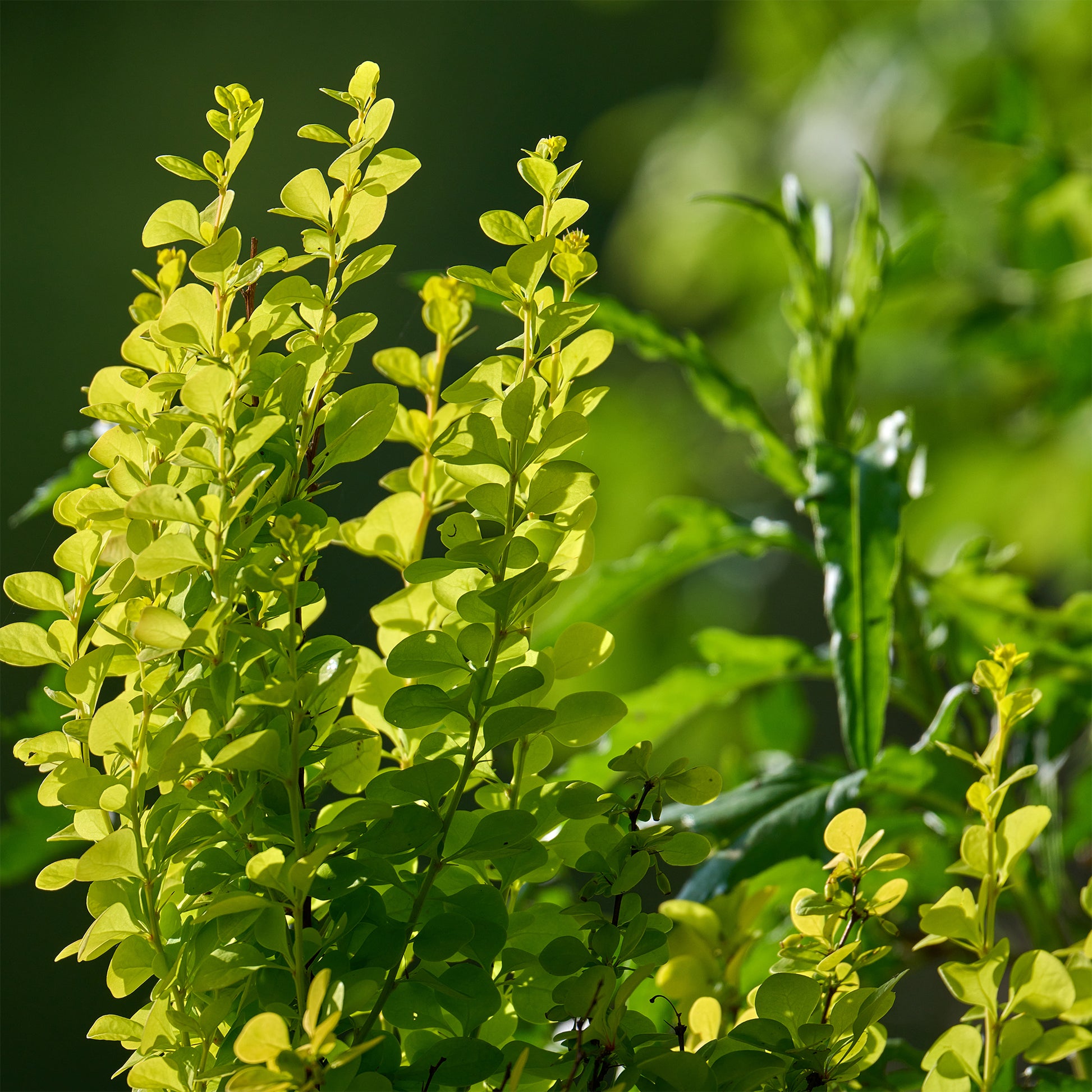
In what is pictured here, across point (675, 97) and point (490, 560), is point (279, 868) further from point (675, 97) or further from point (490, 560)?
point (675, 97)

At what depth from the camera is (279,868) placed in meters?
0.17

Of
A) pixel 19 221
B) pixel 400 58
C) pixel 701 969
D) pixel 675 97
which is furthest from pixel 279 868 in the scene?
pixel 400 58

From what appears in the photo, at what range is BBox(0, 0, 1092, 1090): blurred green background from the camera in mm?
834

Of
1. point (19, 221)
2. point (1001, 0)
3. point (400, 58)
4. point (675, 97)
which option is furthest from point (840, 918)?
point (400, 58)

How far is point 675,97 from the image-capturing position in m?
1.61

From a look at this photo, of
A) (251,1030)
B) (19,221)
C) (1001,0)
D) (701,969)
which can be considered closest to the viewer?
(251,1030)

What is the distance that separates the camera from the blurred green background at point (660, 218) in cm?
83

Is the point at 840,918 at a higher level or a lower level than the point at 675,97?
lower

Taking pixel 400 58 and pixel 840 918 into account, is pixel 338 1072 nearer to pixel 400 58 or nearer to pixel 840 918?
pixel 840 918

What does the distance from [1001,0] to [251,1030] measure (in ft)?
3.27

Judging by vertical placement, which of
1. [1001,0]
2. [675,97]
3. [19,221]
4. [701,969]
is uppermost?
[675,97]

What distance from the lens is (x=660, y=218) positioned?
1.33 metres

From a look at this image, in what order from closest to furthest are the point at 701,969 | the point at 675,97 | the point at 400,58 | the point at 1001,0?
the point at 701,969 → the point at 1001,0 → the point at 675,97 → the point at 400,58

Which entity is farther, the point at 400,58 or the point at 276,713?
the point at 400,58
